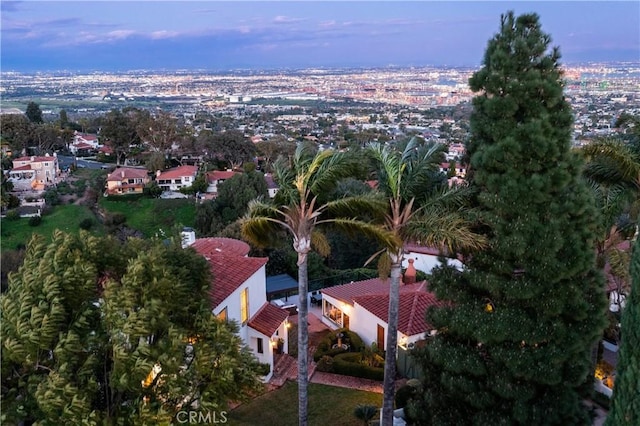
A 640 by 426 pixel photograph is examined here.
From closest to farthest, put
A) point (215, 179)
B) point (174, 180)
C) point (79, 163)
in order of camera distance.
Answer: point (215, 179)
point (174, 180)
point (79, 163)

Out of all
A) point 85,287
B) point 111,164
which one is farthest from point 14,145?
point 85,287

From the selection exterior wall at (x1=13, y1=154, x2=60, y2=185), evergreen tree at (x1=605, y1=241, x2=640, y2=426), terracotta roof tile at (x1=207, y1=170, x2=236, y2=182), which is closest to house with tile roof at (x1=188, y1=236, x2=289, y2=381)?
evergreen tree at (x1=605, y1=241, x2=640, y2=426)

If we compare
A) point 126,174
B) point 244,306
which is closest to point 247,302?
point 244,306

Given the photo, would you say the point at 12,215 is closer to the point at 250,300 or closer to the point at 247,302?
the point at 250,300

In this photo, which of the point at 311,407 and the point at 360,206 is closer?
the point at 360,206

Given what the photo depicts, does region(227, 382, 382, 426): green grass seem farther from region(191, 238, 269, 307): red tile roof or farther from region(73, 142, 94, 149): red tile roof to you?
region(73, 142, 94, 149): red tile roof

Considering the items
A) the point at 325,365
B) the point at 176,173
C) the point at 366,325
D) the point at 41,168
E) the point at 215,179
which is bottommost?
the point at 215,179

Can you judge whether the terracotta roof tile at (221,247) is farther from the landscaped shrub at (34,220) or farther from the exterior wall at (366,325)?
the landscaped shrub at (34,220)

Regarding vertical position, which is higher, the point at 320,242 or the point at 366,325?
the point at 320,242
